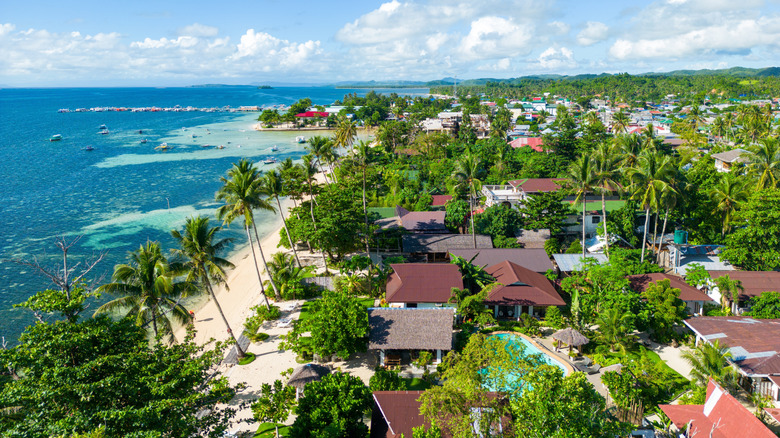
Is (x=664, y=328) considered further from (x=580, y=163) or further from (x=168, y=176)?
(x=168, y=176)

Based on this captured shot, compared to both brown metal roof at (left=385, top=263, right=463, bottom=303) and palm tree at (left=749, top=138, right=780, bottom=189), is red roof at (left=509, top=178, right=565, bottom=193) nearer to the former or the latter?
palm tree at (left=749, top=138, right=780, bottom=189)

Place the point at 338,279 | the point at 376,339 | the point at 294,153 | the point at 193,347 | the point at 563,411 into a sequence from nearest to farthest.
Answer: the point at 563,411 < the point at 193,347 < the point at 376,339 < the point at 338,279 < the point at 294,153

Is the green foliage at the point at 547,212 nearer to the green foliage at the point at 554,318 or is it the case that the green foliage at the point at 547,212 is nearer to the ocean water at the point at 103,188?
the green foliage at the point at 554,318

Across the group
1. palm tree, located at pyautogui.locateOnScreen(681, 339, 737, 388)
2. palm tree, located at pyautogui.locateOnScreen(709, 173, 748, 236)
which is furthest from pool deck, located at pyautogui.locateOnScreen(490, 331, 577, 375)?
palm tree, located at pyautogui.locateOnScreen(709, 173, 748, 236)

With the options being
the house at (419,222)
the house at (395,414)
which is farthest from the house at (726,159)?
the house at (395,414)

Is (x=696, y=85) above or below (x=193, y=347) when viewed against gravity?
above

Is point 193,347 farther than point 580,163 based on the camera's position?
No

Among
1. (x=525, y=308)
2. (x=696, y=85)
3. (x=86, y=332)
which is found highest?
(x=696, y=85)

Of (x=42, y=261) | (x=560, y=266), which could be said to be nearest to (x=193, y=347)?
(x=560, y=266)
